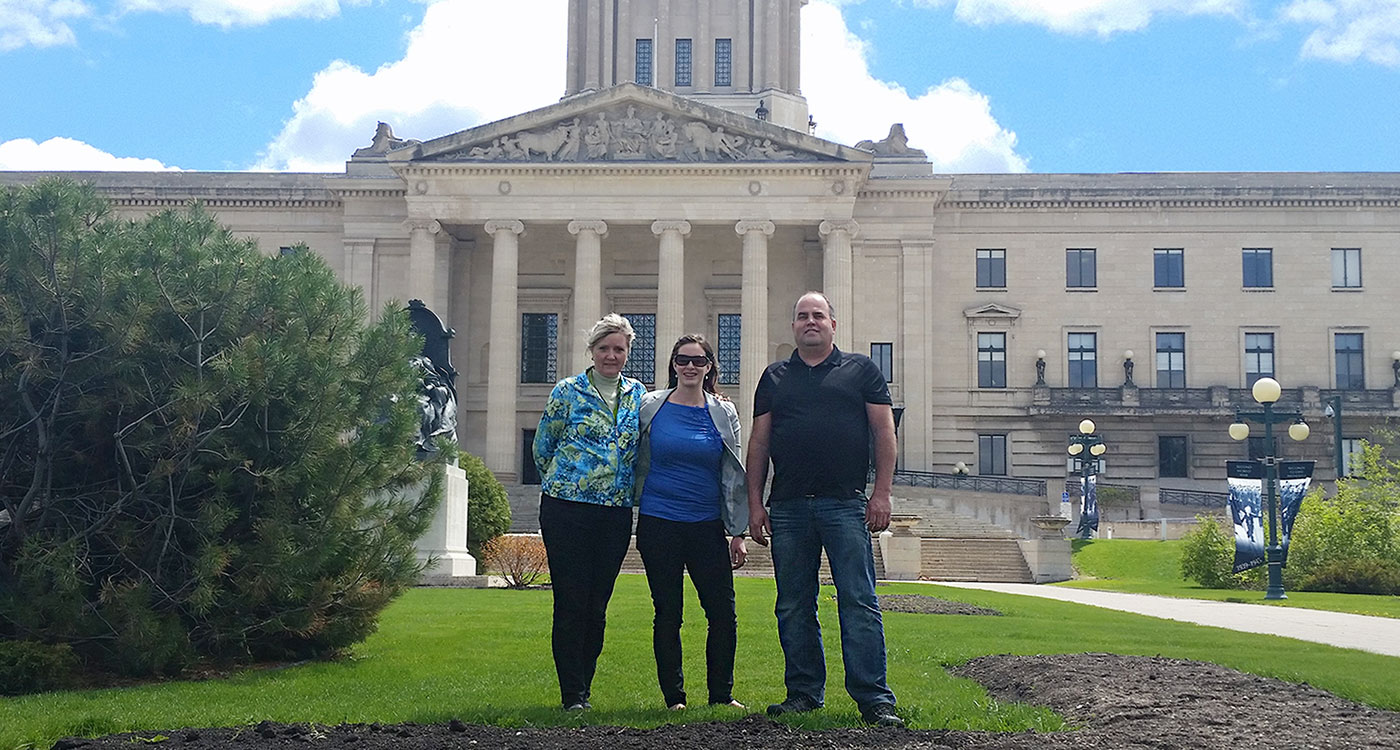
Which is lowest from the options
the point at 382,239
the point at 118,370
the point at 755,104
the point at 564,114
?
the point at 118,370

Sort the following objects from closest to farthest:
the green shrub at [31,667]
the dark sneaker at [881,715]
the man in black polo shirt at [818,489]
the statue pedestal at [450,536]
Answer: the dark sneaker at [881,715], the man in black polo shirt at [818,489], the green shrub at [31,667], the statue pedestal at [450,536]

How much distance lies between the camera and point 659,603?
9273 mm

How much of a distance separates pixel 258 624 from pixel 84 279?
10.3 ft

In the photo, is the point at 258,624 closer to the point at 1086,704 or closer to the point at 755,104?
the point at 1086,704

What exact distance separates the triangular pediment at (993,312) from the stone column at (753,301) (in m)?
10.1

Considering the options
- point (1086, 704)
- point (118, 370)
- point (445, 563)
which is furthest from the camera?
point (445, 563)

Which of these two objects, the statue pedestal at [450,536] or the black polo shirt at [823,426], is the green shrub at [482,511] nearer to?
the statue pedestal at [450,536]

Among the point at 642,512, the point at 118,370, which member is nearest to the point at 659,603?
the point at 642,512

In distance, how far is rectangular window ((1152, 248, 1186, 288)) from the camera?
5972 centimetres

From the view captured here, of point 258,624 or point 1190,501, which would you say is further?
point 1190,501

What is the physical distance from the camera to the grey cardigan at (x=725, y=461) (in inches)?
363

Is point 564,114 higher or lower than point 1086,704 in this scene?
higher

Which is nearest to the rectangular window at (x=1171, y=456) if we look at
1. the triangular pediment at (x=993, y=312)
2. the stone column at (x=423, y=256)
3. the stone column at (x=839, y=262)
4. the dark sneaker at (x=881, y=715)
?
the triangular pediment at (x=993, y=312)

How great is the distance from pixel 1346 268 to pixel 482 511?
147ft
